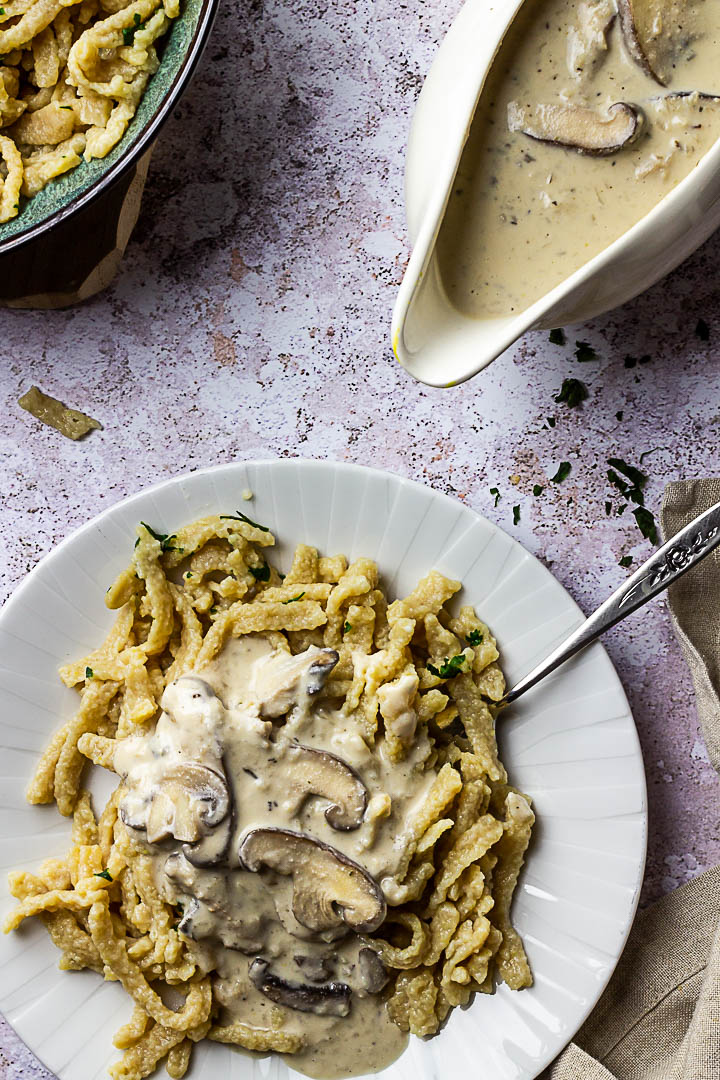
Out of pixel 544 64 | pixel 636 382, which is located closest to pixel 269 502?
pixel 636 382

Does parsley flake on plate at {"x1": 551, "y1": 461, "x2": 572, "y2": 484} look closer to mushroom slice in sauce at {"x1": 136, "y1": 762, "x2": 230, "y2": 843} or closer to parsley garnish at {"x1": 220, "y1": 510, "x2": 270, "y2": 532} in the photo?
parsley garnish at {"x1": 220, "y1": 510, "x2": 270, "y2": 532}

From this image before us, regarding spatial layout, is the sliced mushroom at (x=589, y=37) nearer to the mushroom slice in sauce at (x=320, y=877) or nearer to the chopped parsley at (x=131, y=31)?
the chopped parsley at (x=131, y=31)

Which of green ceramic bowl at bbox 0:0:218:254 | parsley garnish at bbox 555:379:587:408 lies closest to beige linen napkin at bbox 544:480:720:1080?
parsley garnish at bbox 555:379:587:408

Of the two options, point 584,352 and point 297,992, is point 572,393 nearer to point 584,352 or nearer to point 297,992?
point 584,352

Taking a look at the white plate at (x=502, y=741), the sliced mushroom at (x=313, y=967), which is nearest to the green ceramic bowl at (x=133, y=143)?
the white plate at (x=502, y=741)

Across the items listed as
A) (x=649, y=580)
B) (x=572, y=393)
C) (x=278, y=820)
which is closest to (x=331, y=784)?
(x=278, y=820)

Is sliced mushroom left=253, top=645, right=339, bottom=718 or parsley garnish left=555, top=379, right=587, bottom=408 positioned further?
parsley garnish left=555, top=379, right=587, bottom=408
